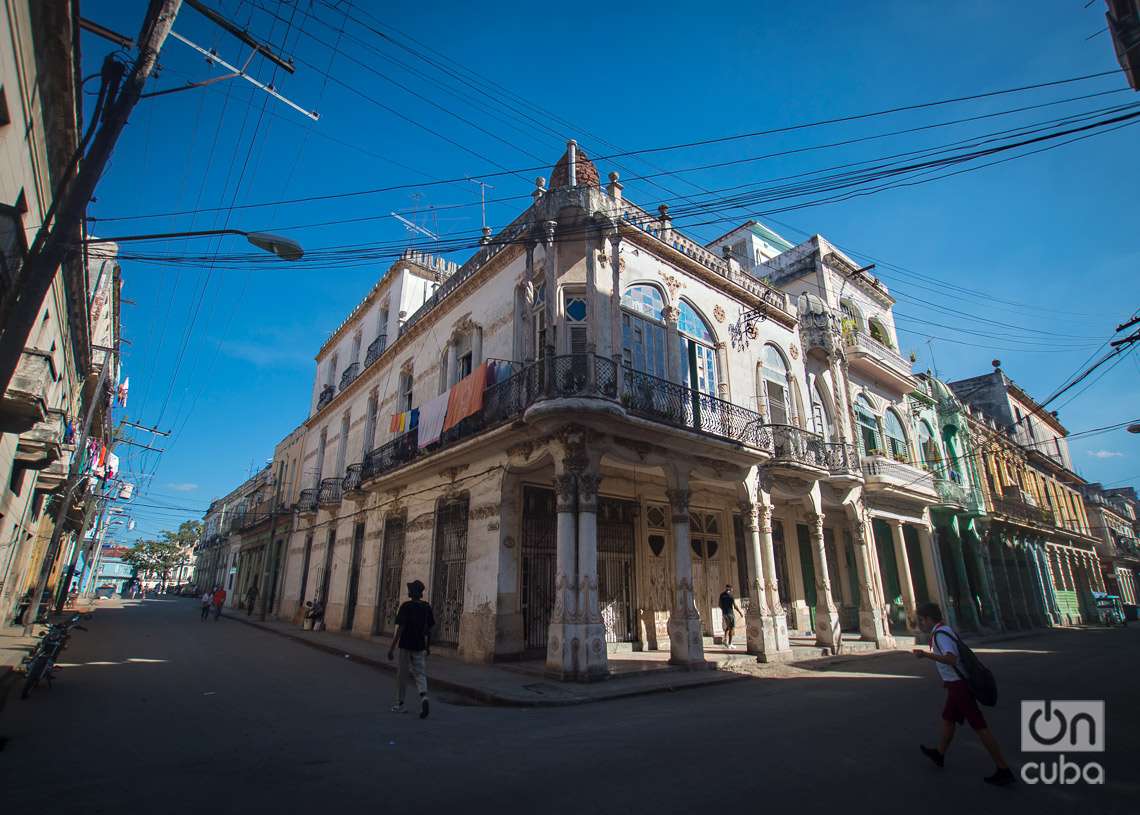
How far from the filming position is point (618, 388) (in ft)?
36.6

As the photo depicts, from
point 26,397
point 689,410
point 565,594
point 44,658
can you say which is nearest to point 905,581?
point 689,410

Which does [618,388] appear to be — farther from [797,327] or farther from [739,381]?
[797,327]

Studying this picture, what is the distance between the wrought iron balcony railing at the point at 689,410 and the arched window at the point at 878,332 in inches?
413

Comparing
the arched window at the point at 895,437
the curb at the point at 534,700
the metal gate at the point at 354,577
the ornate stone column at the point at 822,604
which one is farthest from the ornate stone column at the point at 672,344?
the metal gate at the point at 354,577

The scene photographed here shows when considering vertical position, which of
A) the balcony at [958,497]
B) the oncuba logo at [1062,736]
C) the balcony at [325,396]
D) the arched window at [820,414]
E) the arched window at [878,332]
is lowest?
the oncuba logo at [1062,736]

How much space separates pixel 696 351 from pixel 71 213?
12.3 metres

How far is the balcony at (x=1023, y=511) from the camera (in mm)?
24672

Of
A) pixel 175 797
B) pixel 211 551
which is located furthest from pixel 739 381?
pixel 211 551

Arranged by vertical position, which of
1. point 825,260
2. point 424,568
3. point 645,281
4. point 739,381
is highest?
point 825,260

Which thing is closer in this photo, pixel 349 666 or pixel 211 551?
pixel 349 666

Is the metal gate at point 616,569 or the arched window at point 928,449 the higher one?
the arched window at point 928,449

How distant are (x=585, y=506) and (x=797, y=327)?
37.7 feet

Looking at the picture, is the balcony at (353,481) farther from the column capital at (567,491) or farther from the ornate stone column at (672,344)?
the ornate stone column at (672,344)

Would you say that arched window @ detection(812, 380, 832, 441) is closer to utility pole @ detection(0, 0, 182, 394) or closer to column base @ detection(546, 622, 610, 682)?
column base @ detection(546, 622, 610, 682)
